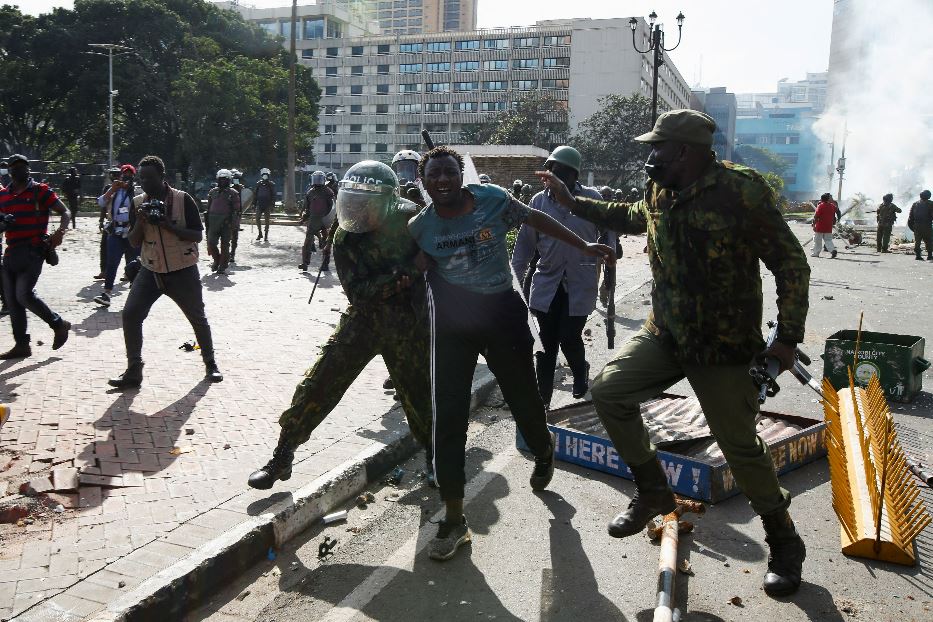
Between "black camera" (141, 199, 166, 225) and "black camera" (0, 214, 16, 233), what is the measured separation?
1.84 m

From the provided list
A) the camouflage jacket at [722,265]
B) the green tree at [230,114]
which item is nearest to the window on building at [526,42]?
the green tree at [230,114]

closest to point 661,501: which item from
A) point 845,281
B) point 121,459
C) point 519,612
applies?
point 519,612

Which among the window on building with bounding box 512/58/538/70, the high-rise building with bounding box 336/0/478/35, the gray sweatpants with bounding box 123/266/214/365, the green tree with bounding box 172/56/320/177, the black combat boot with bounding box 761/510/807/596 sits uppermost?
the high-rise building with bounding box 336/0/478/35

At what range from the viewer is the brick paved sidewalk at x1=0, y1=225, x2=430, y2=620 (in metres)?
3.54

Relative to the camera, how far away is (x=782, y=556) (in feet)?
11.2

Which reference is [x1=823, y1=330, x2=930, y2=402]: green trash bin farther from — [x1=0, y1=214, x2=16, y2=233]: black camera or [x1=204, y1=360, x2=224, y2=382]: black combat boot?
[x1=0, y1=214, x2=16, y2=233]: black camera

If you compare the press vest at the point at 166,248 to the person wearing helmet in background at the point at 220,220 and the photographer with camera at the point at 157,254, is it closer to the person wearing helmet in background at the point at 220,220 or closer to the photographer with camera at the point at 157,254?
the photographer with camera at the point at 157,254

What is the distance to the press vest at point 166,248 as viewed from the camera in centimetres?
657

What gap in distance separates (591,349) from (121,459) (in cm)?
564

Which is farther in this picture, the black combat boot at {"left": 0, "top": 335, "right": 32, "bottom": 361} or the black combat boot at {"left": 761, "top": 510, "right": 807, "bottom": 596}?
the black combat boot at {"left": 0, "top": 335, "right": 32, "bottom": 361}

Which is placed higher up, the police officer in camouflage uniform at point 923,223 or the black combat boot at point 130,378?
the police officer in camouflage uniform at point 923,223

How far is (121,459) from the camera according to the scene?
486cm

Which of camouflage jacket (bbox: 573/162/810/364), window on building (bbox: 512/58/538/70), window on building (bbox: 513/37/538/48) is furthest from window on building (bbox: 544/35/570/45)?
camouflage jacket (bbox: 573/162/810/364)

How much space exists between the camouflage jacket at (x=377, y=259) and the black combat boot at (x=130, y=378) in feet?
10.2
